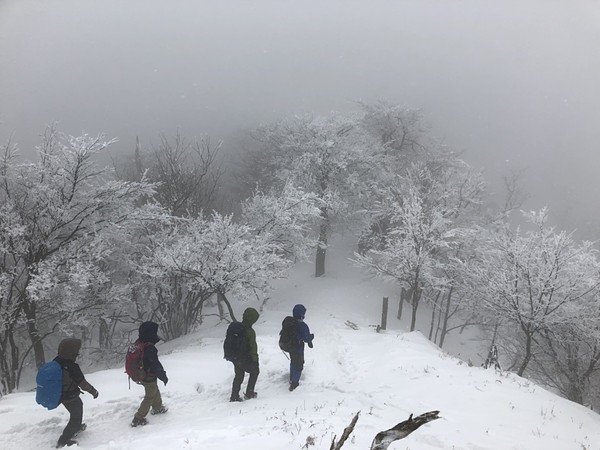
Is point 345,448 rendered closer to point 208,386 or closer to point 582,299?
point 208,386

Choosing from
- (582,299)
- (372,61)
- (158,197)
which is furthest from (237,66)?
(582,299)

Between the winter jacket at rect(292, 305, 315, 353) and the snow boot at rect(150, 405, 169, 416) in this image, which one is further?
the winter jacket at rect(292, 305, 315, 353)

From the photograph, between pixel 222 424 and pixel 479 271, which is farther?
pixel 479 271

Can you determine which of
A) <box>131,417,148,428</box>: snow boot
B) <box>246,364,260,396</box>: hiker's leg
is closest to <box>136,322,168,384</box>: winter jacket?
<box>131,417,148,428</box>: snow boot

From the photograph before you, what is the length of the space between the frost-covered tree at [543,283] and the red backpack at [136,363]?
43.3ft

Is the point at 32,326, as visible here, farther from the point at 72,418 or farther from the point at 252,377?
the point at 252,377

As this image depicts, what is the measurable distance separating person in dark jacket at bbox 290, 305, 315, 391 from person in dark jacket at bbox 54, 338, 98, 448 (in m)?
3.71

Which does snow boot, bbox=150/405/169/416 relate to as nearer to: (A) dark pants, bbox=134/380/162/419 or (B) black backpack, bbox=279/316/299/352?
(A) dark pants, bbox=134/380/162/419

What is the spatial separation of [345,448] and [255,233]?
1326cm

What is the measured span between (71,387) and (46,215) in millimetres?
8842

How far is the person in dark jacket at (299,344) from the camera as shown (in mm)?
7477

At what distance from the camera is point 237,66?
148m

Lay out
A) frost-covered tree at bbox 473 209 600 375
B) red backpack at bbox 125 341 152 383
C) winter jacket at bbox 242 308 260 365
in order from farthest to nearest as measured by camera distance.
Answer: frost-covered tree at bbox 473 209 600 375 → winter jacket at bbox 242 308 260 365 → red backpack at bbox 125 341 152 383

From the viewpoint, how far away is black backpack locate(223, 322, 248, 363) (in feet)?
22.4
